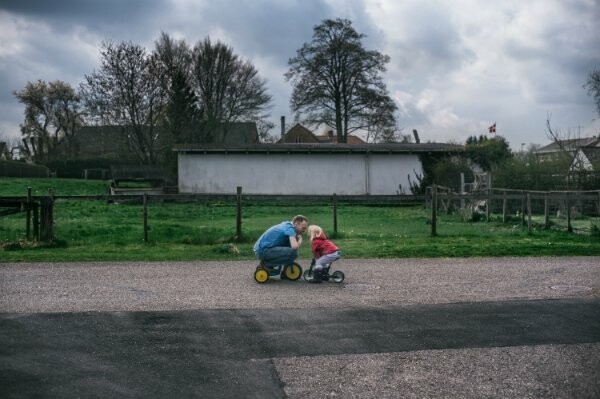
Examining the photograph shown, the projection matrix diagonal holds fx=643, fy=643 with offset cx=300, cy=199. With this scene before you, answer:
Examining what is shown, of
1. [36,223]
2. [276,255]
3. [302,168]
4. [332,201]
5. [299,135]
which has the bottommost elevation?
[276,255]

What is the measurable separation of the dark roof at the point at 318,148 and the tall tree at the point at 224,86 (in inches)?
598

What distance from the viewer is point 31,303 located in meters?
8.58

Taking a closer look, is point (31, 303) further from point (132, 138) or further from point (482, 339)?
point (132, 138)

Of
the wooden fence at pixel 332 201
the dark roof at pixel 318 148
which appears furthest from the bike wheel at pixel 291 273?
the dark roof at pixel 318 148

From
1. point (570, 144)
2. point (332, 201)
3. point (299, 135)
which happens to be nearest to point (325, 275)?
point (332, 201)

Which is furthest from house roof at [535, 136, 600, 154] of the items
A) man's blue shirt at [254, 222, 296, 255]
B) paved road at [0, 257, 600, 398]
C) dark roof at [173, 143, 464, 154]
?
paved road at [0, 257, 600, 398]

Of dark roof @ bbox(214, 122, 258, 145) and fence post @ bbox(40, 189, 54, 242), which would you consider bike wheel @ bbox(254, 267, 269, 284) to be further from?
dark roof @ bbox(214, 122, 258, 145)

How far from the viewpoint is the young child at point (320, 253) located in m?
10.4

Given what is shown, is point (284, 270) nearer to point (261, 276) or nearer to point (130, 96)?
point (261, 276)

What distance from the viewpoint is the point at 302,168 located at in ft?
126

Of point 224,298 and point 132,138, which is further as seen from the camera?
point 132,138

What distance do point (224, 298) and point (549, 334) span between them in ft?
14.1

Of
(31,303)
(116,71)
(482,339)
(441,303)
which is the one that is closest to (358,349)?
(482,339)

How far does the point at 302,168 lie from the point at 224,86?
58.4ft
